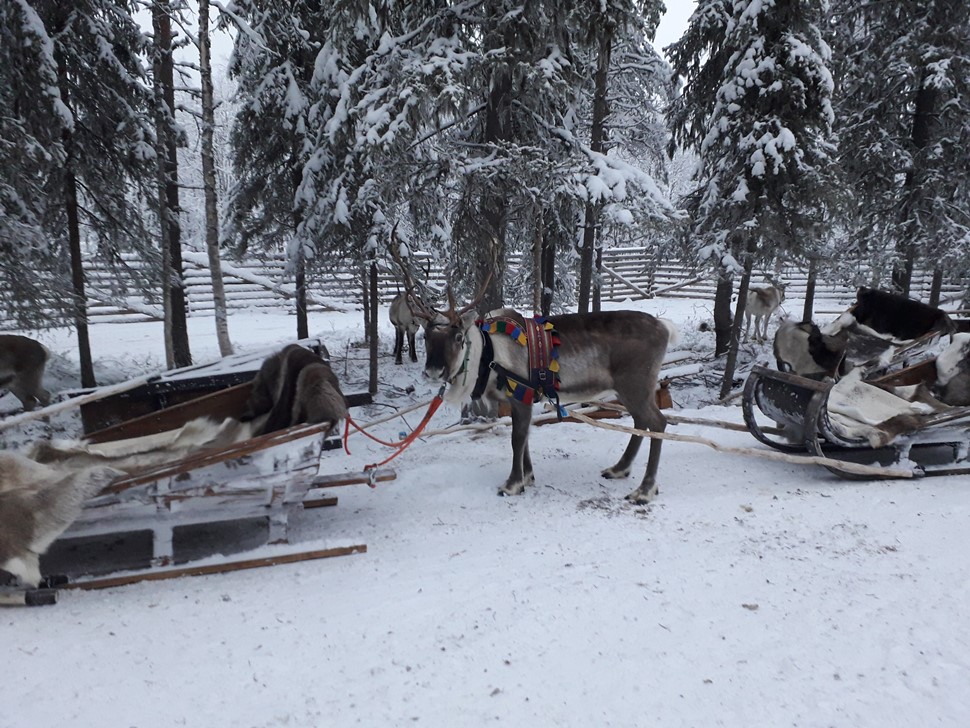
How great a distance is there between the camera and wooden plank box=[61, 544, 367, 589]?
357 cm

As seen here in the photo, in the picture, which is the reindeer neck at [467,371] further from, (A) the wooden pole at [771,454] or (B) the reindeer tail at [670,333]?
(B) the reindeer tail at [670,333]

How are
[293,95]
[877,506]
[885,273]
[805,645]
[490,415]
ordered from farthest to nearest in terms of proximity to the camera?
[885,273] < [293,95] < [490,415] < [877,506] < [805,645]

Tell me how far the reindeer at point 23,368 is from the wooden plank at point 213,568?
7.37m

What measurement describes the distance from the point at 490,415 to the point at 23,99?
8165 millimetres

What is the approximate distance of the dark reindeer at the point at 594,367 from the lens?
511 cm

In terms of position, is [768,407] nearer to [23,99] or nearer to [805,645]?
[805,645]

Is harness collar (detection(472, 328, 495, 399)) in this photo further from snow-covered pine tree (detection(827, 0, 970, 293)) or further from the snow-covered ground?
snow-covered pine tree (detection(827, 0, 970, 293))

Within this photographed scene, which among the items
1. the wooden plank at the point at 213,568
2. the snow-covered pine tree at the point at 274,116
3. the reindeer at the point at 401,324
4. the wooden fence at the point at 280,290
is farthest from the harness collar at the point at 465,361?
the wooden fence at the point at 280,290

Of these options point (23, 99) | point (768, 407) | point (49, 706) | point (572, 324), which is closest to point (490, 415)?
point (572, 324)

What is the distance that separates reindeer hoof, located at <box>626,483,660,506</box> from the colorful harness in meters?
0.93

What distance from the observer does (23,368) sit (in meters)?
9.08

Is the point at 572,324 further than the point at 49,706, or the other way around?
the point at 572,324

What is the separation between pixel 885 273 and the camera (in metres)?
12.5

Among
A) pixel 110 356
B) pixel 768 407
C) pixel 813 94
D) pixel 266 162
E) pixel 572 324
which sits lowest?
pixel 110 356
